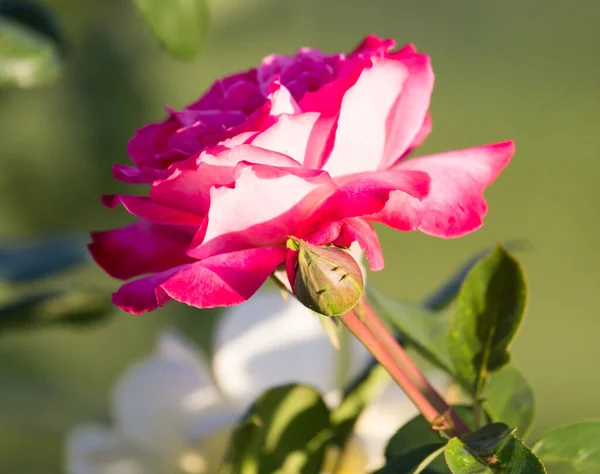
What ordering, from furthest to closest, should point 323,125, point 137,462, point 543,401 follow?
point 543,401, point 137,462, point 323,125

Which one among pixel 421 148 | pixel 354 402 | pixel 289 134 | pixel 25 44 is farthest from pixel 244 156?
pixel 421 148

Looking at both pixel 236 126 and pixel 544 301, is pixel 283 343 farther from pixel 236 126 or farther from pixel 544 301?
pixel 544 301

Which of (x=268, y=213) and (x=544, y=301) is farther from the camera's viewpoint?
(x=544, y=301)

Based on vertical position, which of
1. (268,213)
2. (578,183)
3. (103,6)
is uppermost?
(103,6)

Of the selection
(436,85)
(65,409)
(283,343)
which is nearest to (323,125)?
(283,343)

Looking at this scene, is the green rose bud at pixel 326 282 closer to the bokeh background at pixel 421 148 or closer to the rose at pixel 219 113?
the rose at pixel 219 113

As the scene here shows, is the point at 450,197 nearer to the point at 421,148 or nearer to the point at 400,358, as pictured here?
the point at 400,358

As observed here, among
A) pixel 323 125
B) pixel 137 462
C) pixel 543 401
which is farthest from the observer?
pixel 543 401
